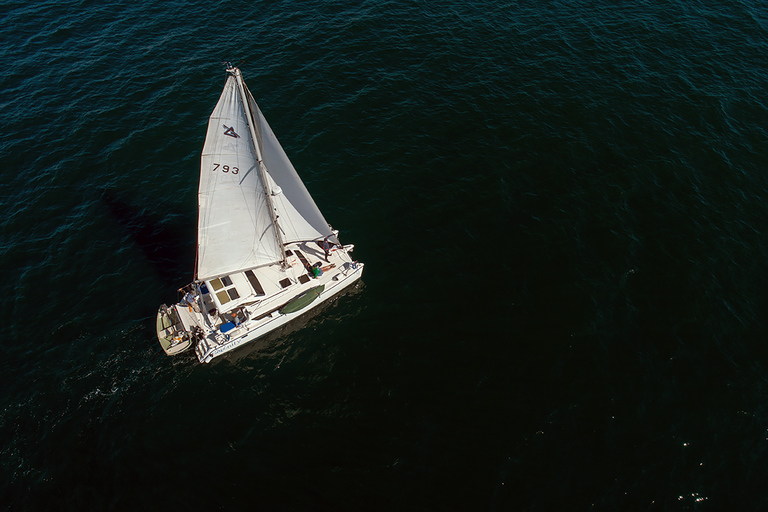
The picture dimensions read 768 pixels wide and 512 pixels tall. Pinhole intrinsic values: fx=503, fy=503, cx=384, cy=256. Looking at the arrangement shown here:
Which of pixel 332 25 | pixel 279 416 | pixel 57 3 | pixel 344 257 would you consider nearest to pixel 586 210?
pixel 344 257

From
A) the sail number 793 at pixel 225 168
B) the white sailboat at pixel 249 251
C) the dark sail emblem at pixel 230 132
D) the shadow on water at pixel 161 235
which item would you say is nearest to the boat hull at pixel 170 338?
the white sailboat at pixel 249 251

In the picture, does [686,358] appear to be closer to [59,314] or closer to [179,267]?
[179,267]

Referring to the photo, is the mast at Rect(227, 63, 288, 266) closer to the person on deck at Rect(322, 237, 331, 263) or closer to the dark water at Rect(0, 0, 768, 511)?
the person on deck at Rect(322, 237, 331, 263)

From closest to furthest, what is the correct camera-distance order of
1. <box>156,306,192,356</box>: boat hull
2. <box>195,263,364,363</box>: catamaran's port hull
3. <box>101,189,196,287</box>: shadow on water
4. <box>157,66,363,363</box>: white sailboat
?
<box>157,66,363,363</box>: white sailboat, <box>156,306,192,356</box>: boat hull, <box>195,263,364,363</box>: catamaran's port hull, <box>101,189,196,287</box>: shadow on water

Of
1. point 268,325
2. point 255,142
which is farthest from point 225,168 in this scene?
point 268,325

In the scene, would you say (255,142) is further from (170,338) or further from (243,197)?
(170,338)

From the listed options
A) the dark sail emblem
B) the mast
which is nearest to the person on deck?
the mast

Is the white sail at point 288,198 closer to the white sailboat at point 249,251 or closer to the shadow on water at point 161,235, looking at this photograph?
the white sailboat at point 249,251
